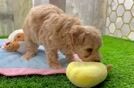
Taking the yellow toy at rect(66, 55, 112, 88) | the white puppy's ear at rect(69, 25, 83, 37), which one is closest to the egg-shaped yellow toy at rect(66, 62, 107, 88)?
the yellow toy at rect(66, 55, 112, 88)

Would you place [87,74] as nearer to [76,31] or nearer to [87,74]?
[87,74]

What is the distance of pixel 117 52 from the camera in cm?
198

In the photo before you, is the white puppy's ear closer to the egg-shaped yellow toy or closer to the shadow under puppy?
the shadow under puppy

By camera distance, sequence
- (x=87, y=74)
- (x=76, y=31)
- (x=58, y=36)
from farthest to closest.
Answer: (x=58, y=36) → (x=76, y=31) → (x=87, y=74)

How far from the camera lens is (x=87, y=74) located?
1.14 metres

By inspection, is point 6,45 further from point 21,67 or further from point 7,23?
point 7,23

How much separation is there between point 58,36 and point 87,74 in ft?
1.10

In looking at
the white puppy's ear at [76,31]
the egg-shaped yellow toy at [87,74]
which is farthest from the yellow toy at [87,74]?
the white puppy's ear at [76,31]

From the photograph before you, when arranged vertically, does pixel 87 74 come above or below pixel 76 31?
below

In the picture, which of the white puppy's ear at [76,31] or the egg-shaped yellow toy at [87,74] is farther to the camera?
the white puppy's ear at [76,31]

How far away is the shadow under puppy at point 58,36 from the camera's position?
1259mm

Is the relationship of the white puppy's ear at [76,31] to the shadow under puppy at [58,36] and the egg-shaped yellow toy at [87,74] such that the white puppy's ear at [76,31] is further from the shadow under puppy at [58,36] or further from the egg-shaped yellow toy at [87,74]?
the egg-shaped yellow toy at [87,74]

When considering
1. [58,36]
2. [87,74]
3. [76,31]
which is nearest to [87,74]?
[87,74]

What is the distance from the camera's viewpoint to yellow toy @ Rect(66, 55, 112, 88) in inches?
45.0
